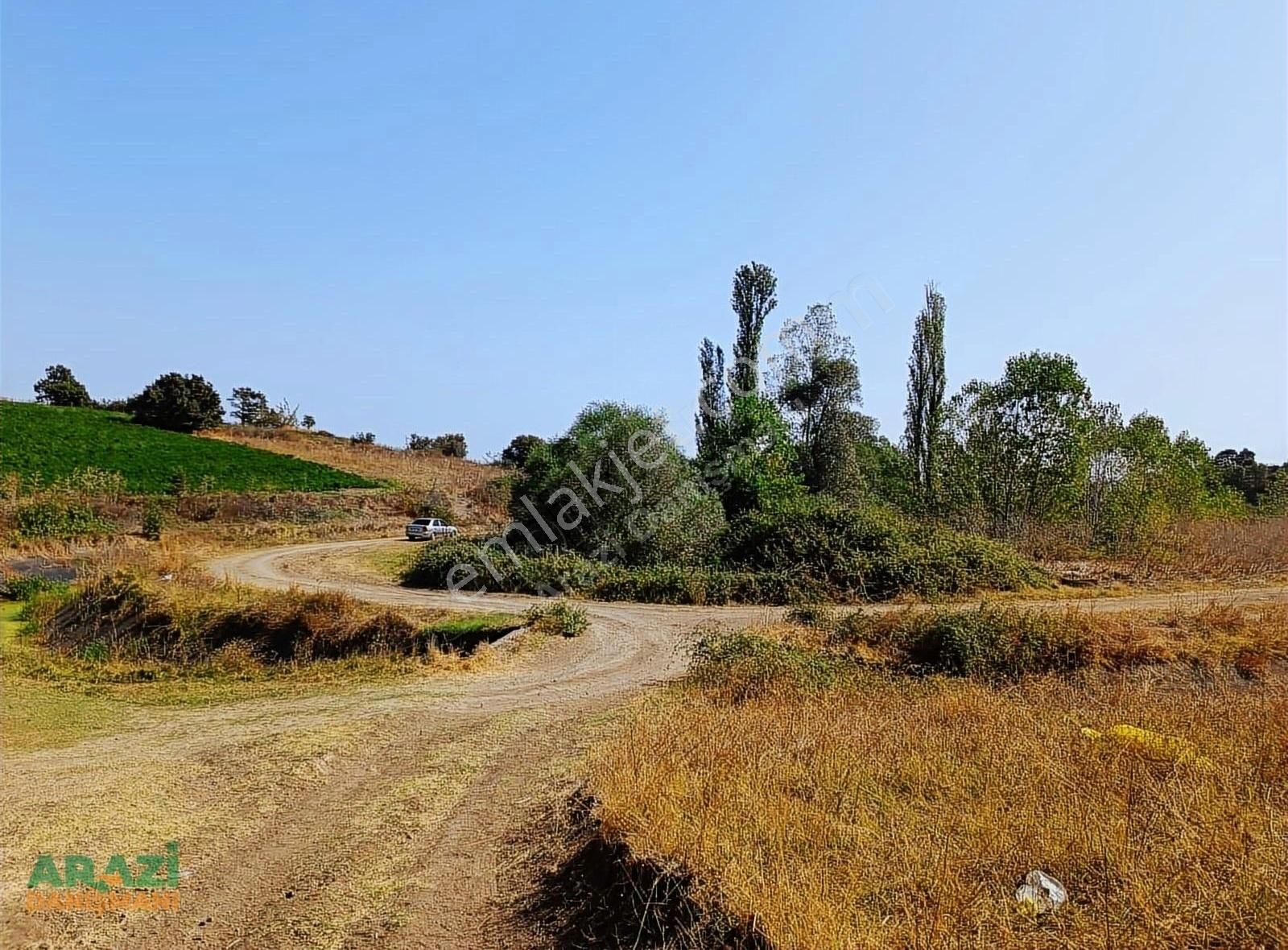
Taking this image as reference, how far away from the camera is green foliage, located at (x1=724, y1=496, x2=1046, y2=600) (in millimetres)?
19844

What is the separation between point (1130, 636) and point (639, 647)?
879cm

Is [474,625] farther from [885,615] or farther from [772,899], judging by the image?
[772,899]

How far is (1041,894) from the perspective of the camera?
4.01 meters

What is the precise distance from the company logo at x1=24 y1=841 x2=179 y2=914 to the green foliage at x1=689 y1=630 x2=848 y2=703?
612 centimetres

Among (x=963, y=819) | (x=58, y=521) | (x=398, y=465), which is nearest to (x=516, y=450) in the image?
(x=398, y=465)

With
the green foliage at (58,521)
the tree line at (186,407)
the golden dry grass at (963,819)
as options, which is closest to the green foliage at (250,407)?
the tree line at (186,407)

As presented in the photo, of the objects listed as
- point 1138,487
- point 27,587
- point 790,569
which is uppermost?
point 1138,487

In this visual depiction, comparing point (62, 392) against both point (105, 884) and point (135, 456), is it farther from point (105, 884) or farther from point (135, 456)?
point (105, 884)

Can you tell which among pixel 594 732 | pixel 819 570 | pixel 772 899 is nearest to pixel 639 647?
pixel 594 732

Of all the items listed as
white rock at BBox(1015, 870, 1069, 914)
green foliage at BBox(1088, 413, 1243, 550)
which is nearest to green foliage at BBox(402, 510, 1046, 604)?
green foliage at BBox(1088, 413, 1243, 550)

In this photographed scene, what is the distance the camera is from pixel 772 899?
153 inches

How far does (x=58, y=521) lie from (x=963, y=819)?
3724 cm

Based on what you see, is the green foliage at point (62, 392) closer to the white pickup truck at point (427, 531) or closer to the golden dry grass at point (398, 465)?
the golden dry grass at point (398, 465)

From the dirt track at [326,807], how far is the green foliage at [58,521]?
2445cm
